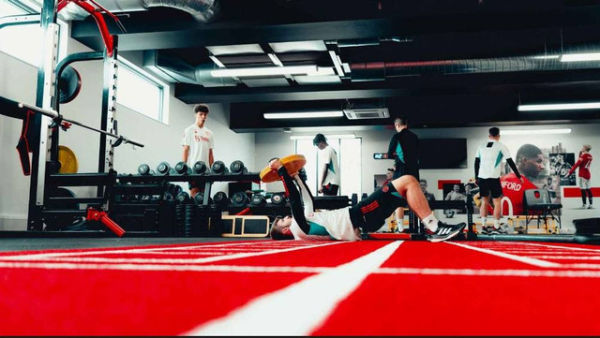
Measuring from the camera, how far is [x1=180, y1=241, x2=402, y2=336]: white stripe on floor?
0.41m

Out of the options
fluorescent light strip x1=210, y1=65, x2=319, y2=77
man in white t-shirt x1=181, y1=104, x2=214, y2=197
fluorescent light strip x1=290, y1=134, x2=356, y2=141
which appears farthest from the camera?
fluorescent light strip x1=290, y1=134, x2=356, y2=141

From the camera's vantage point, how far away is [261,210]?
6.61 metres

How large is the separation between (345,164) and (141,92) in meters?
6.07

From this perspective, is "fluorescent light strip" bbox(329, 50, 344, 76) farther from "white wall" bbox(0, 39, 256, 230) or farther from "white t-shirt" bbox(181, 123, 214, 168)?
"white wall" bbox(0, 39, 256, 230)

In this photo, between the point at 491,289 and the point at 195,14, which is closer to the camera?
the point at 491,289

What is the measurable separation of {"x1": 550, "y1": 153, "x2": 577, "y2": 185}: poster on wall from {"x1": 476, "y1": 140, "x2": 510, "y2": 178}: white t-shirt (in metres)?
6.22

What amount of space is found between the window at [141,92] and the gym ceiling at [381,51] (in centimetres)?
26

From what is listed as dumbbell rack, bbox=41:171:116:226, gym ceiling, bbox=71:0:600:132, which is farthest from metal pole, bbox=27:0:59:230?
gym ceiling, bbox=71:0:600:132

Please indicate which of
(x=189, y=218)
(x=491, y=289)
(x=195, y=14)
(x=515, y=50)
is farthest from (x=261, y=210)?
(x=491, y=289)

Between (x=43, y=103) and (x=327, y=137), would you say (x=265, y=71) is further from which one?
(x=327, y=137)

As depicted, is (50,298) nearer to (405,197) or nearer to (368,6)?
(405,197)

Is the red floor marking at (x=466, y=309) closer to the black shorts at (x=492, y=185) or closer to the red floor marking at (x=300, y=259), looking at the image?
the red floor marking at (x=300, y=259)

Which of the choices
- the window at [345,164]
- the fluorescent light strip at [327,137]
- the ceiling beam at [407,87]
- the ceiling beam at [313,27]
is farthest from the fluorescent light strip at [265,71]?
the window at [345,164]

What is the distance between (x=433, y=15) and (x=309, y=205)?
10.2 ft
